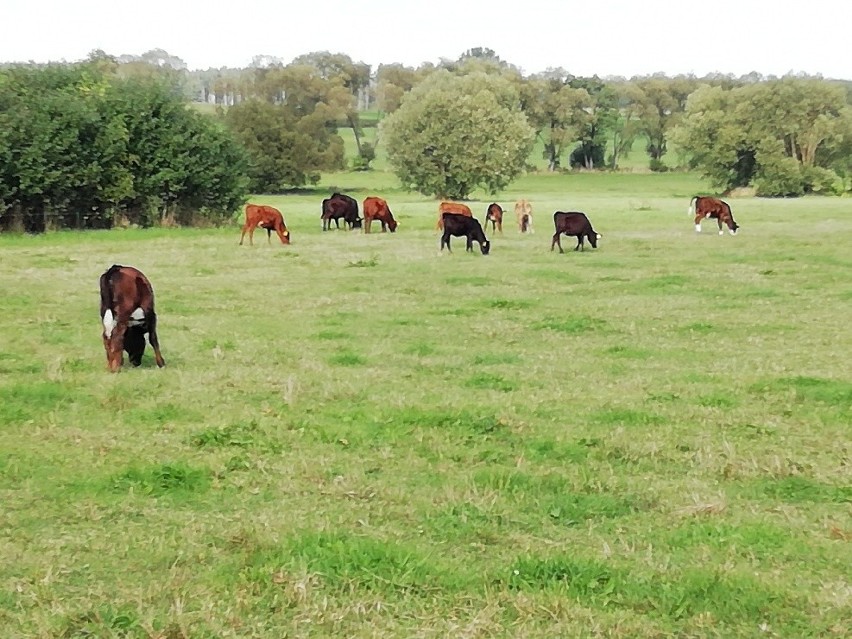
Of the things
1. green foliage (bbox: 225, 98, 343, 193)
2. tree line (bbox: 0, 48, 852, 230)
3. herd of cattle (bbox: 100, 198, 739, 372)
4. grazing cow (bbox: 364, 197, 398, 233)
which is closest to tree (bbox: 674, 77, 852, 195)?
tree line (bbox: 0, 48, 852, 230)

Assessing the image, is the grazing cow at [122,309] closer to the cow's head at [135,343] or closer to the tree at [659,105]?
the cow's head at [135,343]

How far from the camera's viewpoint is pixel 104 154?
108ft

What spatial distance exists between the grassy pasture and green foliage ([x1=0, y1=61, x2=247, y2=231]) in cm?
1672

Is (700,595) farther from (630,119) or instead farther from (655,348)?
(630,119)

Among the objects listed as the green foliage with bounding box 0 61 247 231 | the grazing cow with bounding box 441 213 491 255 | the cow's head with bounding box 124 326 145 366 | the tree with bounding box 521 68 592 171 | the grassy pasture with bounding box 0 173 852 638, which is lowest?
the grassy pasture with bounding box 0 173 852 638

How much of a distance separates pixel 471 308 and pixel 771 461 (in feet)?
28.5

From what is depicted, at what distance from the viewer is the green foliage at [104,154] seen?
31.5 m

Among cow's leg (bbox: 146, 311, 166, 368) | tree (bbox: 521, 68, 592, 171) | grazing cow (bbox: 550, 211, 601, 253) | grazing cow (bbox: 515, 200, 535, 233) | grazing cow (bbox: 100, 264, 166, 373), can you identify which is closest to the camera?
grazing cow (bbox: 100, 264, 166, 373)

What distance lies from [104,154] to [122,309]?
2420cm

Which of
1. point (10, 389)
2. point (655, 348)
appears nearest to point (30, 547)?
point (10, 389)

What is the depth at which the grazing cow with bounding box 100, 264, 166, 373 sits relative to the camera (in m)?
10.5

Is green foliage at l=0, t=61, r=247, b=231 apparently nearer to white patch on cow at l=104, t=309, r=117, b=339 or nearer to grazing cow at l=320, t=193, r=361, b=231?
grazing cow at l=320, t=193, r=361, b=231

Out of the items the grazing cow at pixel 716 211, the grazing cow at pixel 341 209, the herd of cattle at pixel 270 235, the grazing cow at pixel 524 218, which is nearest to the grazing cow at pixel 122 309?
the herd of cattle at pixel 270 235

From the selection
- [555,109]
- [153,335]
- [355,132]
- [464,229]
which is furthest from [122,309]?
[355,132]
